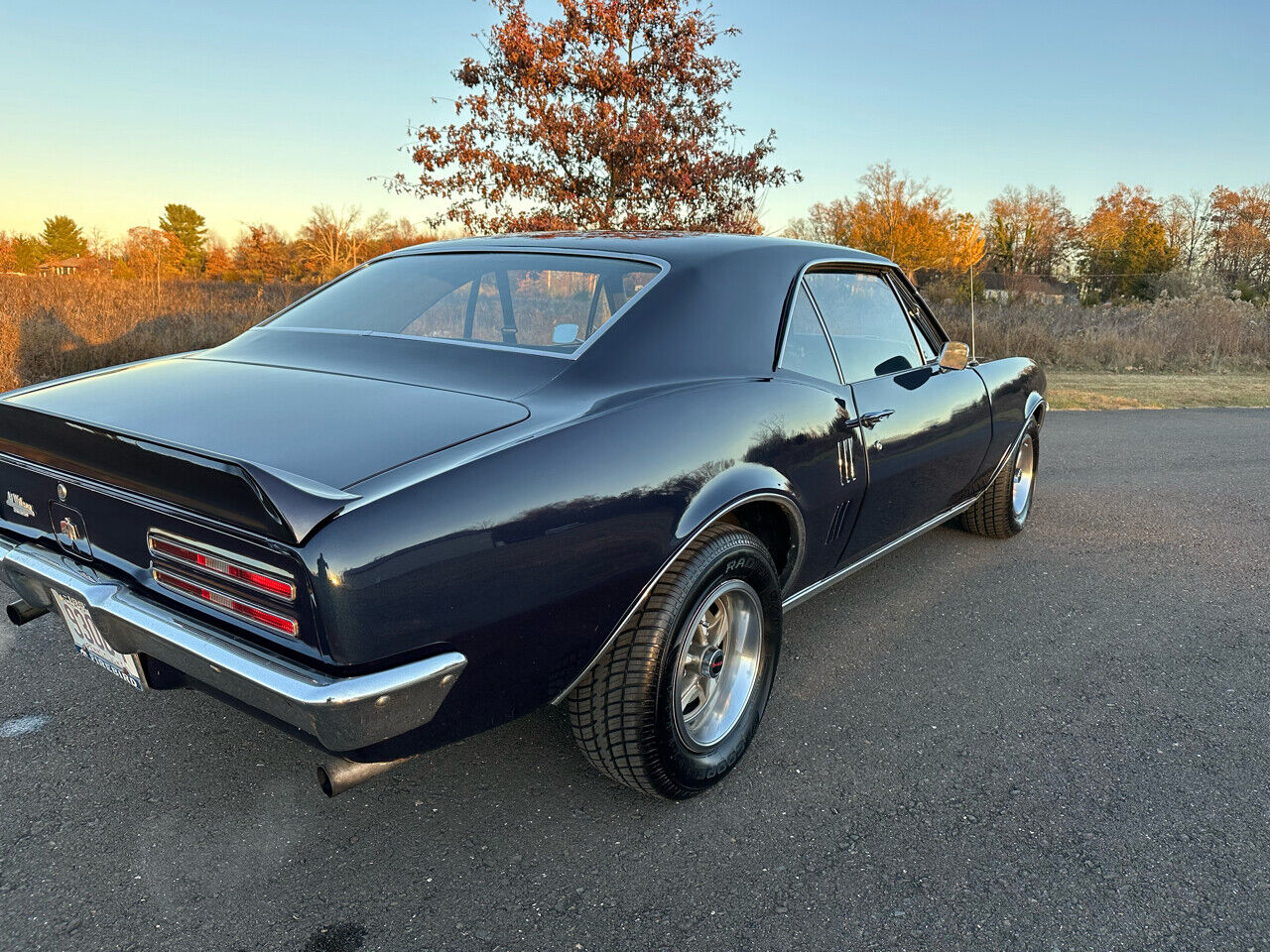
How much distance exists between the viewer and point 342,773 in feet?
5.66

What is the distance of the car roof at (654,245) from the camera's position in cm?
267

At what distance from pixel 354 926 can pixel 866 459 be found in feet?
6.61

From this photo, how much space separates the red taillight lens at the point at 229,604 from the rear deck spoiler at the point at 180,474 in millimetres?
179

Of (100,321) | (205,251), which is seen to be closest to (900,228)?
Result: (100,321)

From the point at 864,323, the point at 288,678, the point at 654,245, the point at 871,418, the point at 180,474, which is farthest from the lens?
the point at 864,323

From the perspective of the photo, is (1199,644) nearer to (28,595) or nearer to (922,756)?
(922,756)

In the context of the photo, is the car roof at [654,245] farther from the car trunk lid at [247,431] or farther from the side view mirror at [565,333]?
the car trunk lid at [247,431]

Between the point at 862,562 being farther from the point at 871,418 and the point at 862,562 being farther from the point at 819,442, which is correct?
the point at 819,442

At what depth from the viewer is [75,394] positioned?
218 centimetres

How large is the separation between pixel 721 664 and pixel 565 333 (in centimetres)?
107

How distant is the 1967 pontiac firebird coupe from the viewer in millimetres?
1599

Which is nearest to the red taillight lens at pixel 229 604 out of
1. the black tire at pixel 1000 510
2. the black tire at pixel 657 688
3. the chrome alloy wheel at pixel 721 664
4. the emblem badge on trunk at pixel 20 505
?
the emblem badge on trunk at pixel 20 505

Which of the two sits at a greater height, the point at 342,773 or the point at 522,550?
the point at 522,550

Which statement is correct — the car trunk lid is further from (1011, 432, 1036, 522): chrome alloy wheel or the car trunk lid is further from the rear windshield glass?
(1011, 432, 1036, 522): chrome alloy wheel
